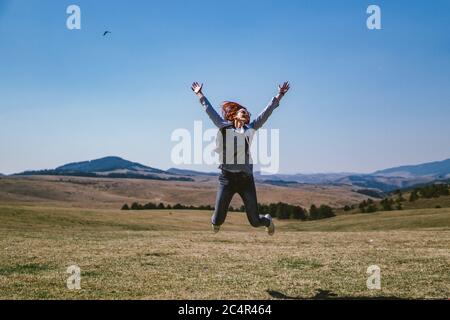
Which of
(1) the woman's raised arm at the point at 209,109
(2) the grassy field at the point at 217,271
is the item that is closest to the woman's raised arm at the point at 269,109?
(1) the woman's raised arm at the point at 209,109

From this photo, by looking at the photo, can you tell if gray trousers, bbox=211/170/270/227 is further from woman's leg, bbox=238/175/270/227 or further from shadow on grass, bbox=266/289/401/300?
shadow on grass, bbox=266/289/401/300

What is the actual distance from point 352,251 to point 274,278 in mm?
8800

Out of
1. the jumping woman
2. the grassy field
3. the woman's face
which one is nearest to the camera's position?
the jumping woman

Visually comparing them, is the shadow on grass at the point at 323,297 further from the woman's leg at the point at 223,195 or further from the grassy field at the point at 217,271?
the woman's leg at the point at 223,195

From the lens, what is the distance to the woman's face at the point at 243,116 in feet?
37.4

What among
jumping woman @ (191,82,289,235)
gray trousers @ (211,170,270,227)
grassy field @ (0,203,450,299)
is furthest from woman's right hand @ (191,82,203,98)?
grassy field @ (0,203,450,299)

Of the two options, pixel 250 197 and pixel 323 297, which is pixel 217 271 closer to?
pixel 323 297

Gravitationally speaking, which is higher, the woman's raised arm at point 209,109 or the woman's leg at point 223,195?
the woman's raised arm at point 209,109

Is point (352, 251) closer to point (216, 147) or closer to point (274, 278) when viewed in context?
point (274, 278)

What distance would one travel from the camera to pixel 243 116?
37.5 feet

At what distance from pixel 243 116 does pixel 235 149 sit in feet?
2.83

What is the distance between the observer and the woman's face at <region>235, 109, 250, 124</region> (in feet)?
37.4

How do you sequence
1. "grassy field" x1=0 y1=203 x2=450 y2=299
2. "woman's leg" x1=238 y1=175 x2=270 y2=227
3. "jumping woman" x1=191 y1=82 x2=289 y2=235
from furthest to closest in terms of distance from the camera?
"grassy field" x1=0 y1=203 x2=450 y2=299 → "woman's leg" x1=238 y1=175 x2=270 y2=227 → "jumping woman" x1=191 y1=82 x2=289 y2=235

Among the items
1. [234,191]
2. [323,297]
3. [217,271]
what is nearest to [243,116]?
[234,191]
